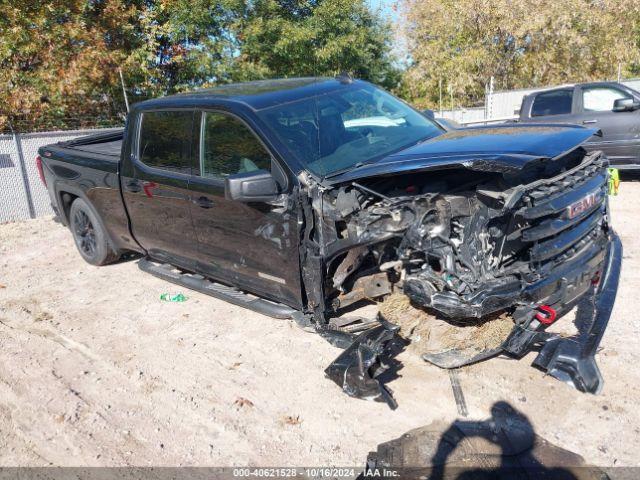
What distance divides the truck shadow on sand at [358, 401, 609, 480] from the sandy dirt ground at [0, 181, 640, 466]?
82 mm

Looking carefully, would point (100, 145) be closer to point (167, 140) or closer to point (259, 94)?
point (167, 140)

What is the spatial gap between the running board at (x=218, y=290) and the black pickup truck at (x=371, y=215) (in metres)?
0.02

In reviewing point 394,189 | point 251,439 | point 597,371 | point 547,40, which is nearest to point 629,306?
point 597,371

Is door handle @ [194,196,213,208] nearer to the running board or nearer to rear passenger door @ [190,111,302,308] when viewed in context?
rear passenger door @ [190,111,302,308]

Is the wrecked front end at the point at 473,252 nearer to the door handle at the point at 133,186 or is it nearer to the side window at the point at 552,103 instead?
the door handle at the point at 133,186

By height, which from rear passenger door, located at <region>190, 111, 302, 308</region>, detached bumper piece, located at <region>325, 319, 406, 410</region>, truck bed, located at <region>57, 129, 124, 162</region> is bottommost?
detached bumper piece, located at <region>325, 319, 406, 410</region>

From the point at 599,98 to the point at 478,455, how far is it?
27.5ft

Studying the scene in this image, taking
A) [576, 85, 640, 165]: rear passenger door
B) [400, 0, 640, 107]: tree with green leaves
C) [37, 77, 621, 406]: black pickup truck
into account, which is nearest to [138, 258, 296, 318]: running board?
[37, 77, 621, 406]: black pickup truck

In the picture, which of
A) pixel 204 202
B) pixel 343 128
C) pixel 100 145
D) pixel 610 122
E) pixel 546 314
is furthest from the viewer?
pixel 610 122

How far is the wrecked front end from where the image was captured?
3.42m

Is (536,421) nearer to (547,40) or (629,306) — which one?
(629,306)

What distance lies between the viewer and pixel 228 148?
14.7ft

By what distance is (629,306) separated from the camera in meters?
4.48

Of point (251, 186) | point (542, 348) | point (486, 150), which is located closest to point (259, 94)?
point (251, 186)
